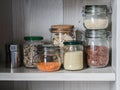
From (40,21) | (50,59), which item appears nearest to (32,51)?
(50,59)

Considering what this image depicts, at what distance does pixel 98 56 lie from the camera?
0.90m

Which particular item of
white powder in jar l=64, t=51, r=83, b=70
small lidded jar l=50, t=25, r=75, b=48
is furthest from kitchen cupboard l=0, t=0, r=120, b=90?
white powder in jar l=64, t=51, r=83, b=70

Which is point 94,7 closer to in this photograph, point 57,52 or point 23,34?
point 57,52

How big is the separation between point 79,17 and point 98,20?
0.63ft

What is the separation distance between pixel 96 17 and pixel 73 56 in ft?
0.63

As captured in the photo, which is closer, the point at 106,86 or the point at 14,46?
the point at 14,46

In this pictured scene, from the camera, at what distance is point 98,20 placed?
908 millimetres

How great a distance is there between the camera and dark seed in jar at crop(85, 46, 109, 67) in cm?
90

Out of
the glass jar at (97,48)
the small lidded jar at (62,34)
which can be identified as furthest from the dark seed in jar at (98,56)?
the small lidded jar at (62,34)

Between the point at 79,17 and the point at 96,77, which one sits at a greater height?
the point at 79,17

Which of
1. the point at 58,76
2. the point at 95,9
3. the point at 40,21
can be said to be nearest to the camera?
the point at 58,76

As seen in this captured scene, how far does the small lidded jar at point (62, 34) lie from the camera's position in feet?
3.08

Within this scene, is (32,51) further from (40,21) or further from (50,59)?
(40,21)

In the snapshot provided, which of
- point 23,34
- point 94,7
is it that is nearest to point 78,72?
point 94,7
